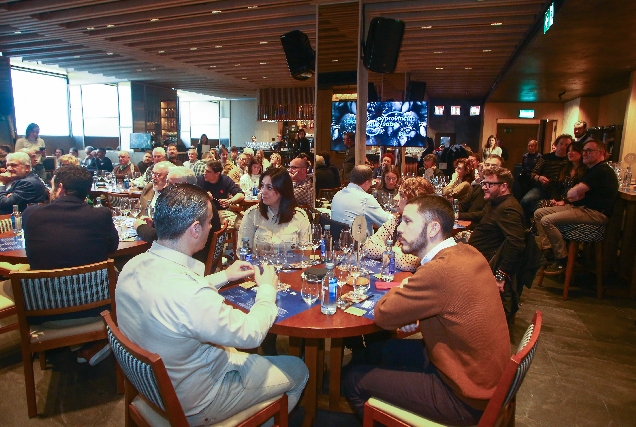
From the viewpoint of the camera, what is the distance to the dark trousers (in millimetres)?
1830

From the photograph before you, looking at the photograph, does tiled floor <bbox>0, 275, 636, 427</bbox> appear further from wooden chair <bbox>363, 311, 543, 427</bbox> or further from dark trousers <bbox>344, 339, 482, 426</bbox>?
wooden chair <bbox>363, 311, 543, 427</bbox>

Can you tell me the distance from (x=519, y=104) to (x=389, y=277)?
1656cm

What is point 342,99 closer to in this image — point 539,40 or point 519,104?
point 539,40

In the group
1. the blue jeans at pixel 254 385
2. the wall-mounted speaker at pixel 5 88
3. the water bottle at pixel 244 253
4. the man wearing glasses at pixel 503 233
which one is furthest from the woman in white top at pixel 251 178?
the wall-mounted speaker at pixel 5 88

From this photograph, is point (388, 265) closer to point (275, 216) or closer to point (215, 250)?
point (275, 216)

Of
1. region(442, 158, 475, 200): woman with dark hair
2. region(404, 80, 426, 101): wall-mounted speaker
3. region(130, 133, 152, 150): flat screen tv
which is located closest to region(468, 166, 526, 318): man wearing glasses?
region(442, 158, 475, 200): woman with dark hair

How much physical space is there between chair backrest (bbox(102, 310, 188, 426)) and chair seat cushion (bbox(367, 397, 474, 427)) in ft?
2.68

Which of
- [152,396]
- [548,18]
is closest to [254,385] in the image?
[152,396]

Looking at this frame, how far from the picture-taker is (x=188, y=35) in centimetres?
844

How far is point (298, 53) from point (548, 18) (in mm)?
3387

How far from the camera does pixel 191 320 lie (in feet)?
4.97

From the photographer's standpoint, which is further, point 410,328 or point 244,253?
point 244,253

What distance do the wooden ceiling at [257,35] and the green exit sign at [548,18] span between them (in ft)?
0.55

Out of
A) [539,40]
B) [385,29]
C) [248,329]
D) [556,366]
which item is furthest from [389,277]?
[539,40]
